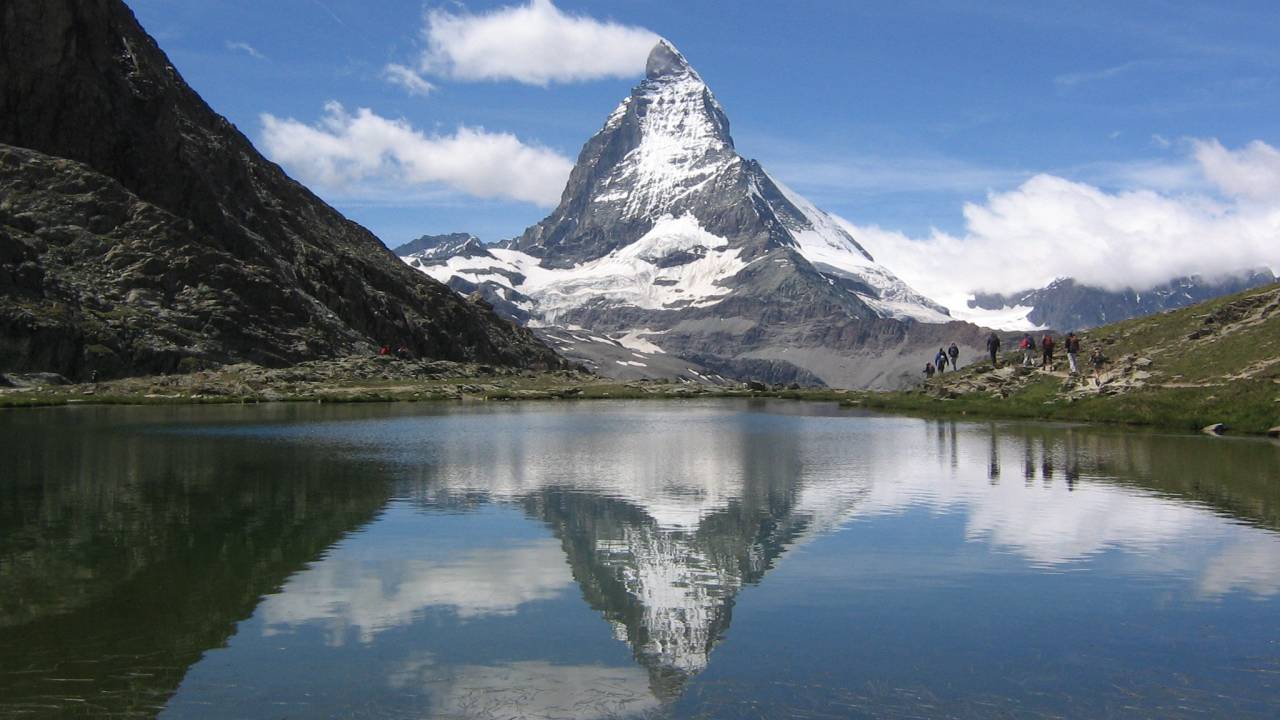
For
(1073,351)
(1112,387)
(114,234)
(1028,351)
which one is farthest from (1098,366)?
(114,234)

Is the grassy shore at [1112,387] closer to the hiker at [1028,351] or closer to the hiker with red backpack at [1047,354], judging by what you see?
the hiker with red backpack at [1047,354]

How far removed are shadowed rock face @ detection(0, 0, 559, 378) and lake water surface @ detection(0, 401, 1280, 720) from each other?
100044 millimetres

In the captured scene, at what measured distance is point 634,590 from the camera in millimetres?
24922

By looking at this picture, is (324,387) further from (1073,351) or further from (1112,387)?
(1112,387)

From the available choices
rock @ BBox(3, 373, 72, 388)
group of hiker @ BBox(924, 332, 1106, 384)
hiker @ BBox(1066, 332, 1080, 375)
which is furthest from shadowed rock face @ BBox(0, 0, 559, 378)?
hiker @ BBox(1066, 332, 1080, 375)

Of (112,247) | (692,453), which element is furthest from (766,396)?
(692,453)

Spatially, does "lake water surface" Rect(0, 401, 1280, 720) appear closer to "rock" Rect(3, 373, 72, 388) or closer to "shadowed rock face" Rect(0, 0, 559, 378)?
"rock" Rect(3, 373, 72, 388)

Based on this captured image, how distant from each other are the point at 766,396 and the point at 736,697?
565 feet

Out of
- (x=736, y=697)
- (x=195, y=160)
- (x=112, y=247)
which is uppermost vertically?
(x=195, y=160)

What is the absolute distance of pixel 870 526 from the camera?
34250 millimetres

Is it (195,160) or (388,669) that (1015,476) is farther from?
(195,160)

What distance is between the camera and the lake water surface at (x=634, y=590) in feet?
57.3

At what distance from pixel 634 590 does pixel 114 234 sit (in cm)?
16070

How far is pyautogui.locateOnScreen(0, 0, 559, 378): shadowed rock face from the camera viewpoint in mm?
142625
